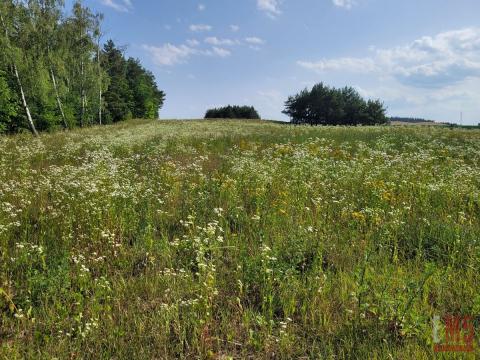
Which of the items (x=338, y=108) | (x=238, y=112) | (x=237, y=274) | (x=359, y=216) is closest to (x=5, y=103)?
(x=237, y=274)

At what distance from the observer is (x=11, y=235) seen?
5.61 meters

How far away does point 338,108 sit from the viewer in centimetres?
7194

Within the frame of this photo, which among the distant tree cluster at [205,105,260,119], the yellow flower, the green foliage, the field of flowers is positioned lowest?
the field of flowers

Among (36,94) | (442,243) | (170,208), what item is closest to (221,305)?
(170,208)

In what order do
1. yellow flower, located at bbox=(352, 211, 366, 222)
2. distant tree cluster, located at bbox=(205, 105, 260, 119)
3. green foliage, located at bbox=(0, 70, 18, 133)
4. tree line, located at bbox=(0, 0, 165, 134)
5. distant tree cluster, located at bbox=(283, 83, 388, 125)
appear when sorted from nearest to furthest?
yellow flower, located at bbox=(352, 211, 366, 222) → tree line, located at bbox=(0, 0, 165, 134) → green foliage, located at bbox=(0, 70, 18, 133) → distant tree cluster, located at bbox=(283, 83, 388, 125) → distant tree cluster, located at bbox=(205, 105, 260, 119)

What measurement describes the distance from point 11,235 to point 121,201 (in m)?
1.95

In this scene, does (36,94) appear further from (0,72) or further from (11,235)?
(11,235)

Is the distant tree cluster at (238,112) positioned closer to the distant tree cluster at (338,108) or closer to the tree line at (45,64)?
the distant tree cluster at (338,108)

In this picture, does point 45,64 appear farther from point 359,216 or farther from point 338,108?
point 338,108

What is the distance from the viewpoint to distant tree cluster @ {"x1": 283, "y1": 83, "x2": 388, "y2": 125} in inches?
2793

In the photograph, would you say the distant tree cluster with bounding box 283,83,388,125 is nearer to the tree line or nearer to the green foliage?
the tree line

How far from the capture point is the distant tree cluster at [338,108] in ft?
233

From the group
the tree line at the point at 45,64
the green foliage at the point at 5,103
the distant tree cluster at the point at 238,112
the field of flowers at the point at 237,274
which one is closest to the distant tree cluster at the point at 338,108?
the distant tree cluster at the point at 238,112

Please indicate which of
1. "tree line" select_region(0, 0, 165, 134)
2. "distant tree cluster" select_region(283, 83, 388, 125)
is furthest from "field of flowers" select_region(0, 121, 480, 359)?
"distant tree cluster" select_region(283, 83, 388, 125)
